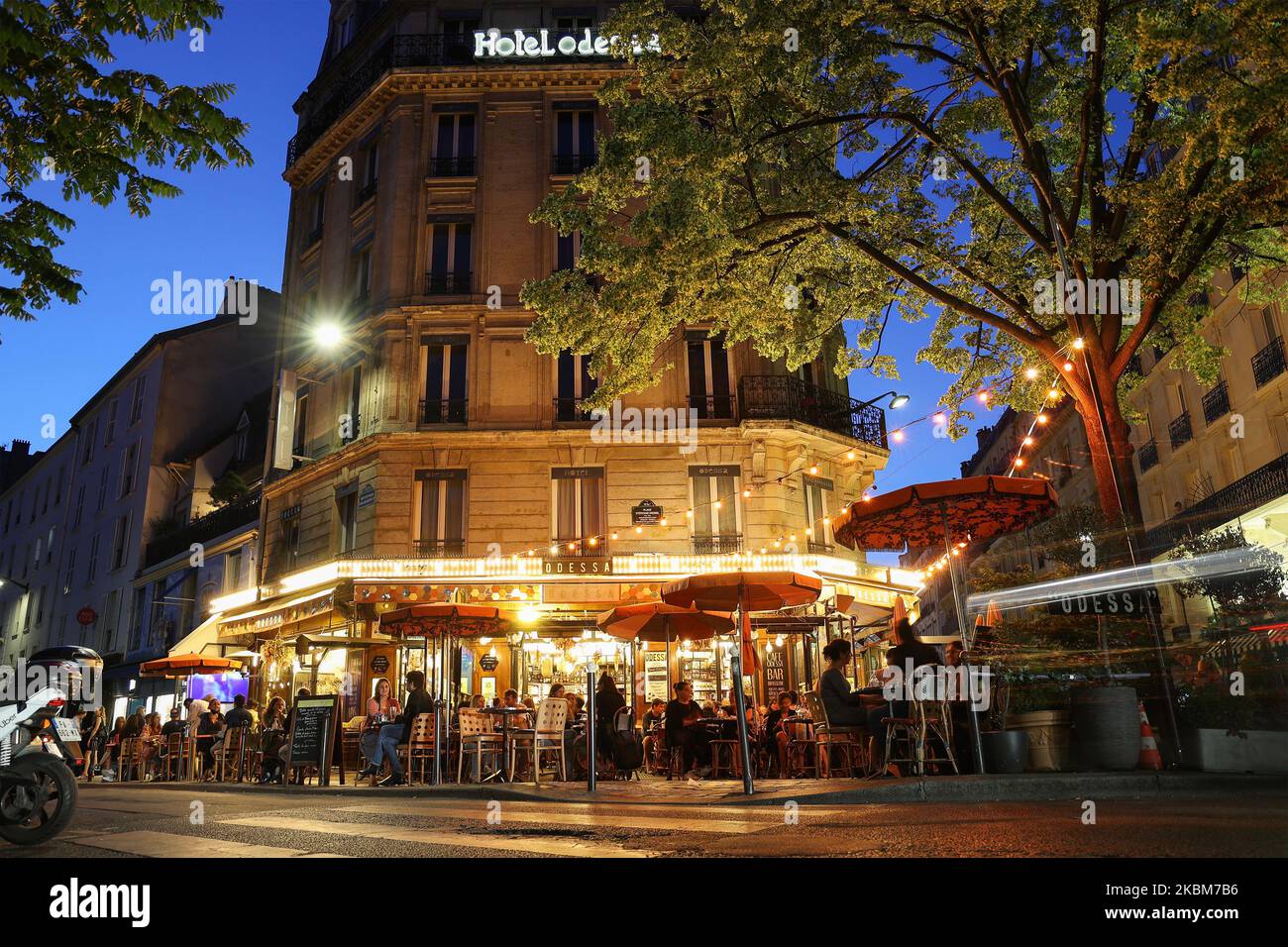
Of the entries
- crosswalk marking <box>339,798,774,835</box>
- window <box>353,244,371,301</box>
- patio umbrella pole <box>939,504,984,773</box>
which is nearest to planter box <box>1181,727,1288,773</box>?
patio umbrella pole <box>939,504,984,773</box>

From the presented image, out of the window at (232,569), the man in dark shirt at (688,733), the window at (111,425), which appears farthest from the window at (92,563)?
the man in dark shirt at (688,733)

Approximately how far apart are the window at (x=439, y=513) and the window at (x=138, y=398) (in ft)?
64.9

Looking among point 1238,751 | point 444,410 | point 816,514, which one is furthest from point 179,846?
point 816,514

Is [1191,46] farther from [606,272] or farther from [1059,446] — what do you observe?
[1059,446]

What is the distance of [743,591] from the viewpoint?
460 inches

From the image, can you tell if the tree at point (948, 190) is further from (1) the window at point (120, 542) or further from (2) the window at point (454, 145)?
(1) the window at point (120, 542)

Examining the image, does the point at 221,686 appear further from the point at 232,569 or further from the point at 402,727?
the point at 402,727

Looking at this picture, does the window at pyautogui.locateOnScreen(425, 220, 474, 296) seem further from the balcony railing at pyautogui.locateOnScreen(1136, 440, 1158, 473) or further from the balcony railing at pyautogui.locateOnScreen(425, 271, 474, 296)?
the balcony railing at pyautogui.locateOnScreen(1136, 440, 1158, 473)

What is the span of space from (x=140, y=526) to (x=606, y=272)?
2680 cm

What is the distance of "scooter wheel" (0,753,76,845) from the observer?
4.68 m

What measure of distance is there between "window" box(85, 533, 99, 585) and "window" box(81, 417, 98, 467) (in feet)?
13.0

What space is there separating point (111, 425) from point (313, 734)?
30.2 metres

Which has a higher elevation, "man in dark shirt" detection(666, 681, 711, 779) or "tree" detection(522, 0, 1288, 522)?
"tree" detection(522, 0, 1288, 522)

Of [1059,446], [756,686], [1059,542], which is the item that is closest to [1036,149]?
[1059,542]
